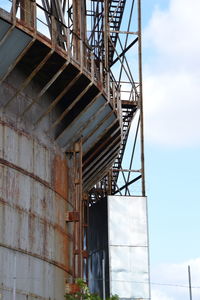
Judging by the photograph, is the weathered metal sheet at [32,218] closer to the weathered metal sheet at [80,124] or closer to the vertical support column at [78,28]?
the weathered metal sheet at [80,124]

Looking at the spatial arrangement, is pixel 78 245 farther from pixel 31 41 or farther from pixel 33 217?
pixel 31 41

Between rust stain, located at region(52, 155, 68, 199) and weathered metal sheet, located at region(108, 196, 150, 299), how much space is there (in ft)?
45.8

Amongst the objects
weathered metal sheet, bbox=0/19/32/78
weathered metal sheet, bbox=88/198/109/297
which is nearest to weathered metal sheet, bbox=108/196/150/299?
weathered metal sheet, bbox=88/198/109/297

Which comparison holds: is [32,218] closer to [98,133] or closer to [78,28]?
[98,133]

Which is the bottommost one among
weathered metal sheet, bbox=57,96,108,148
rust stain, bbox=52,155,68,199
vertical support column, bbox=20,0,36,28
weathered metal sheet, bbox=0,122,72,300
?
weathered metal sheet, bbox=0,122,72,300

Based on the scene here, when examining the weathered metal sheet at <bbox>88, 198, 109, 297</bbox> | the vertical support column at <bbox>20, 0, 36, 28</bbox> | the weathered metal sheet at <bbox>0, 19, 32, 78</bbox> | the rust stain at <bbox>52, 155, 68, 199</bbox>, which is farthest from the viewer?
the weathered metal sheet at <bbox>88, 198, 109, 297</bbox>

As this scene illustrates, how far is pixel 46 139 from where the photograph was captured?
2841 cm

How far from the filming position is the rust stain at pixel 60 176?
2889cm

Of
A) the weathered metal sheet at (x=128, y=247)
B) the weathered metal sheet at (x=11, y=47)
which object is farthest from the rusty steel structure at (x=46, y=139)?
the weathered metal sheet at (x=128, y=247)

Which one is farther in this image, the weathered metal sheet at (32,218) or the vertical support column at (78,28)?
the vertical support column at (78,28)

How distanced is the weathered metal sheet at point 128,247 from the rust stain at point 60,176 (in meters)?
14.0

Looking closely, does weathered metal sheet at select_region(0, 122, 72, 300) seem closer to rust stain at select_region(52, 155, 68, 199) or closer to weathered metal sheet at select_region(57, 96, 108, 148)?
rust stain at select_region(52, 155, 68, 199)

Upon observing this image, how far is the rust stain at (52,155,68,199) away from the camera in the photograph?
28.9 meters

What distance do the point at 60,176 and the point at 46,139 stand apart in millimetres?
1690
